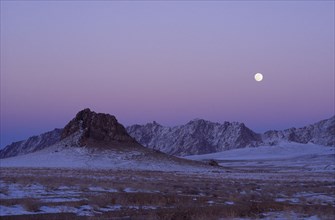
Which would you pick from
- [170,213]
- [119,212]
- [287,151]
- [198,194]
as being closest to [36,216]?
[119,212]

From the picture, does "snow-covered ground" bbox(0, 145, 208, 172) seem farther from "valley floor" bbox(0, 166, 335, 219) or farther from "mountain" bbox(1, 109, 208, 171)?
"valley floor" bbox(0, 166, 335, 219)

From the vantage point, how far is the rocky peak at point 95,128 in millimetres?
117250

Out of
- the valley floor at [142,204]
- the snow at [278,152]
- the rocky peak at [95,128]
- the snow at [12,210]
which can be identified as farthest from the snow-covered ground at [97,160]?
the snow at [278,152]

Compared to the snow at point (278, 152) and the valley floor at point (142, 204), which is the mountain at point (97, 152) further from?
the snow at point (278, 152)

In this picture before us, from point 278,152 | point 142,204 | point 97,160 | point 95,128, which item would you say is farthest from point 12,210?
point 278,152

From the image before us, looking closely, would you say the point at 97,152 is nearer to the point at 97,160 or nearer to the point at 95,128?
the point at 97,160

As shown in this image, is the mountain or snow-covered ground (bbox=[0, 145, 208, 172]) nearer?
snow-covered ground (bbox=[0, 145, 208, 172])

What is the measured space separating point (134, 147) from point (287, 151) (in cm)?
7414

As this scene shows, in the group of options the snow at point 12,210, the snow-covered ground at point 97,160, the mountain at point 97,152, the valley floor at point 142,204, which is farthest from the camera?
the mountain at point 97,152

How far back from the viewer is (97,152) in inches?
4102

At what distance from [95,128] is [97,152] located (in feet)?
61.5

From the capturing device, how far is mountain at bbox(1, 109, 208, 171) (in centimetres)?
9050

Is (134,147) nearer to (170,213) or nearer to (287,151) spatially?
(287,151)

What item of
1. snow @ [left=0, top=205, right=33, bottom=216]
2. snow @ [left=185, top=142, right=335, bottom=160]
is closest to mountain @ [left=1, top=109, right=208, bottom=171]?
snow @ [left=185, top=142, right=335, bottom=160]
